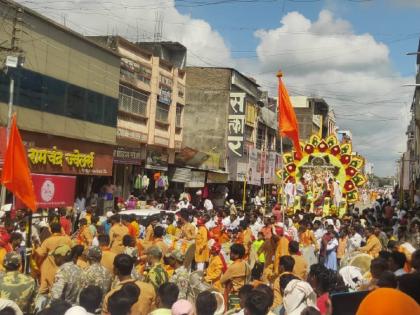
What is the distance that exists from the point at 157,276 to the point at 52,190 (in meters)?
4.73

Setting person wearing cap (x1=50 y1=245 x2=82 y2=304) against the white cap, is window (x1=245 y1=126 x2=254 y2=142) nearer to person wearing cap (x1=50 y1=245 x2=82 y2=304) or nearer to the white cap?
person wearing cap (x1=50 y1=245 x2=82 y2=304)

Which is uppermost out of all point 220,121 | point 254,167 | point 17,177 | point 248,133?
point 220,121

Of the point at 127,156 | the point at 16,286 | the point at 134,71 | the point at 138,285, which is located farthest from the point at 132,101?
the point at 138,285

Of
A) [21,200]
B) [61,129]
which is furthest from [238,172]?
[21,200]

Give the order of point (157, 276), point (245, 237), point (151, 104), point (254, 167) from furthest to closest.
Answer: point (254, 167)
point (151, 104)
point (245, 237)
point (157, 276)

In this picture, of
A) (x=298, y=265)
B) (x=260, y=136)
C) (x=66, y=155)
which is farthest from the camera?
(x=260, y=136)

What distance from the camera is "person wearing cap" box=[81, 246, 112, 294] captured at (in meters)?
6.25

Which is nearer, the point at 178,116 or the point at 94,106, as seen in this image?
the point at 94,106

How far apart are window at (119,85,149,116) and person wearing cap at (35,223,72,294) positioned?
58.8 feet

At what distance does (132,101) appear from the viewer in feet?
87.9

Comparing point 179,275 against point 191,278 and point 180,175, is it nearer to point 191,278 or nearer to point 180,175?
point 191,278

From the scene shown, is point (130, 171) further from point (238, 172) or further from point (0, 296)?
point (0, 296)

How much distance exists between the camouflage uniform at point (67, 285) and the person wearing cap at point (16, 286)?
0.26m

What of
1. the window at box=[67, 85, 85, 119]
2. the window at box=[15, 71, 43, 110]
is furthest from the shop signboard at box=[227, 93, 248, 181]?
the window at box=[15, 71, 43, 110]
